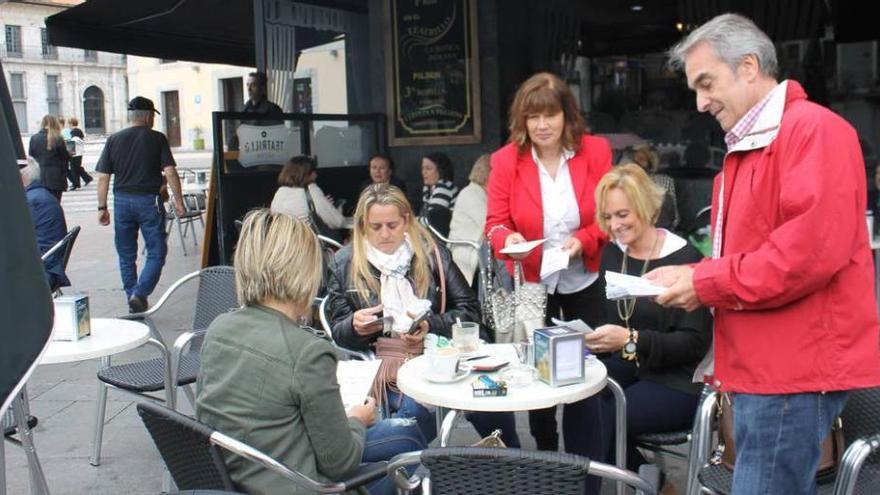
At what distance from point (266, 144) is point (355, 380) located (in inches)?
195

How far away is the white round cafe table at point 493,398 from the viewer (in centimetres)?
260

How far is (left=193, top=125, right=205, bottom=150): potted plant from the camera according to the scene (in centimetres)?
3766

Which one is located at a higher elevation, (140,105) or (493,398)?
(140,105)

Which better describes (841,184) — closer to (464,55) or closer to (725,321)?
(725,321)

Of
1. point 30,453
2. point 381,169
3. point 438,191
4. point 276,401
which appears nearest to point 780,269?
point 276,401

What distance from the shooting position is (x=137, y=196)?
7422 mm

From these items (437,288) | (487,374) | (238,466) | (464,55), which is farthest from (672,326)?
(464,55)

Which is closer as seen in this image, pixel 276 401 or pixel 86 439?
pixel 276 401

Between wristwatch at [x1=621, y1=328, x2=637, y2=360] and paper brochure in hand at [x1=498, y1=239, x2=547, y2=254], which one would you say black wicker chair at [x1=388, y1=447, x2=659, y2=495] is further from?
paper brochure in hand at [x1=498, y1=239, x2=547, y2=254]

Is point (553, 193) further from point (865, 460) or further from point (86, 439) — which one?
point (86, 439)

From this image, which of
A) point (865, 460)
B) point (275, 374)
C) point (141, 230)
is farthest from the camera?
point (141, 230)

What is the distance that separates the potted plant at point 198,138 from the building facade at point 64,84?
27.4 metres

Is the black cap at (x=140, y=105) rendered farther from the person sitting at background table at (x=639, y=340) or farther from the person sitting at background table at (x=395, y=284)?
the person sitting at background table at (x=639, y=340)

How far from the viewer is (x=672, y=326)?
10.2ft
